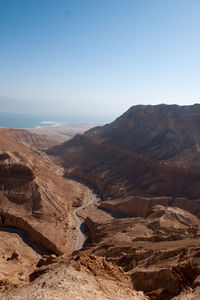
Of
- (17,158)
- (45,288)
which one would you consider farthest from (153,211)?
(45,288)

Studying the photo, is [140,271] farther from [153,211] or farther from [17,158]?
[17,158]

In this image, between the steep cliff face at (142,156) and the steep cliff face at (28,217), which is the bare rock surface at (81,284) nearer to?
the steep cliff face at (28,217)

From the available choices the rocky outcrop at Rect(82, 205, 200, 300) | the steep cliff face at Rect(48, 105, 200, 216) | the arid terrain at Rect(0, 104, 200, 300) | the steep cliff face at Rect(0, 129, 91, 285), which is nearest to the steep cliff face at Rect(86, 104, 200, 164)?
the steep cliff face at Rect(48, 105, 200, 216)

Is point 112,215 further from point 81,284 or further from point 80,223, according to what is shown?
point 81,284

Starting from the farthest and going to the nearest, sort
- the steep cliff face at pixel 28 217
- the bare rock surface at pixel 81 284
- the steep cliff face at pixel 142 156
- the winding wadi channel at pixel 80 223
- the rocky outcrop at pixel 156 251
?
the steep cliff face at pixel 142 156
the winding wadi channel at pixel 80 223
the steep cliff face at pixel 28 217
the rocky outcrop at pixel 156 251
the bare rock surface at pixel 81 284

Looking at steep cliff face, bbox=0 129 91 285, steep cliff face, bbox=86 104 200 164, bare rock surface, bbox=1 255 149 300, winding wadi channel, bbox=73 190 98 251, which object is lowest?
winding wadi channel, bbox=73 190 98 251

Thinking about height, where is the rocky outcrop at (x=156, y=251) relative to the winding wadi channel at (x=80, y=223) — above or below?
above

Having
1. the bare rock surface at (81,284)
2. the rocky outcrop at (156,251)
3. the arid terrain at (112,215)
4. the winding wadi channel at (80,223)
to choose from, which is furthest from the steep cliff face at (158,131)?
the bare rock surface at (81,284)

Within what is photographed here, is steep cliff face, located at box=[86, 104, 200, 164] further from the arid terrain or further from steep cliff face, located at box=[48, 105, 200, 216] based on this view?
the arid terrain

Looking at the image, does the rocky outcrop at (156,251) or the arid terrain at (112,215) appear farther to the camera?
the rocky outcrop at (156,251)
